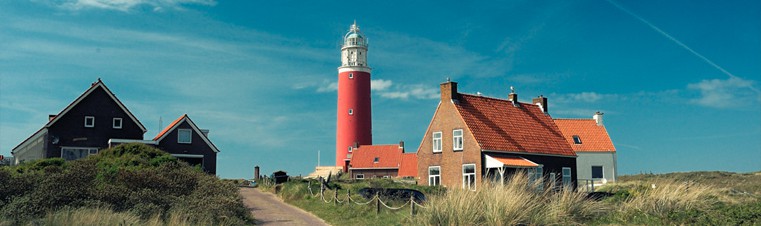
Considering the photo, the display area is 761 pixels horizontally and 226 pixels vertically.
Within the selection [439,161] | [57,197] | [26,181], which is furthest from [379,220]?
[439,161]

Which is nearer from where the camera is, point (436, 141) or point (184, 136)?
point (436, 141)

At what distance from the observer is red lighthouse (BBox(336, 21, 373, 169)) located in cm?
5628

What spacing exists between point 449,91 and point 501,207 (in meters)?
19.7

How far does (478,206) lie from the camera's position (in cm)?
1387

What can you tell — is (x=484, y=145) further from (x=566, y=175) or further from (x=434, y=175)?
(x=566, y=175)

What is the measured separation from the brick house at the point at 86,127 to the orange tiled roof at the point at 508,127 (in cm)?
1999

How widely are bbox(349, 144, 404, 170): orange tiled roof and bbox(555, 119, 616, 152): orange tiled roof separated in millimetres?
16438

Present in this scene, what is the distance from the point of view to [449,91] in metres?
33.1

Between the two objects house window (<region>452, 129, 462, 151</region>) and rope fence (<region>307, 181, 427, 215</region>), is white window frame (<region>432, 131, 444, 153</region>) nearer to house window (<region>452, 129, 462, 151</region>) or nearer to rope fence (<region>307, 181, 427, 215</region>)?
house window (<region>452, 129, 462, 151</region>)

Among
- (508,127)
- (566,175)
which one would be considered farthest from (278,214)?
(566,175)

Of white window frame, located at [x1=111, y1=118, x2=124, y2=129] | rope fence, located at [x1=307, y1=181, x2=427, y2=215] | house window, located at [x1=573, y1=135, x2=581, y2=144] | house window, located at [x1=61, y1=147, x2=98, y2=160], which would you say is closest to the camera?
rope fence, located at [x1=307, y1=181, x2=427, y2=215]

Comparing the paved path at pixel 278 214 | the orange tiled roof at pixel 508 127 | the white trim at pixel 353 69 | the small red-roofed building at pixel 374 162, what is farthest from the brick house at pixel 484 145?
the white trim at pixel 353 69

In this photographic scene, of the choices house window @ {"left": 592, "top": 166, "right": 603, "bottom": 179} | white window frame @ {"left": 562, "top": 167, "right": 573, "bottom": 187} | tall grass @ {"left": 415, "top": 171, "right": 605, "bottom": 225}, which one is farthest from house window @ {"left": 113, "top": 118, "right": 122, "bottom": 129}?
house window @ {"left": 592, "top": 166, "right": 603, "bottom": 179}

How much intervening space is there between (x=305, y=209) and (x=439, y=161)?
11.6m
